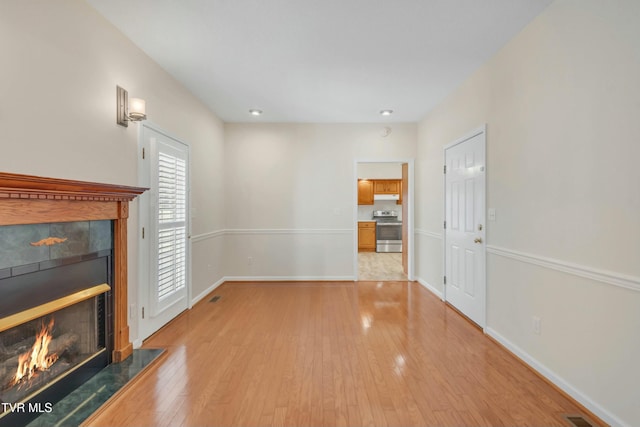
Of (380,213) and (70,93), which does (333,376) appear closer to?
(70,93)

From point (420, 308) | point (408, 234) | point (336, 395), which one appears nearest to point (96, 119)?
point (336, 395)

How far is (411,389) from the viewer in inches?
78.9

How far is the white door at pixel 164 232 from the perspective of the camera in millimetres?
2773

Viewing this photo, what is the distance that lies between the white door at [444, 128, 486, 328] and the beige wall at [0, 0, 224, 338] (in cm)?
337

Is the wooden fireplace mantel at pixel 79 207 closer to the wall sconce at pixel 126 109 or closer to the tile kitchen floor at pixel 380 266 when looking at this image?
the wall sconce at pixel 126 109

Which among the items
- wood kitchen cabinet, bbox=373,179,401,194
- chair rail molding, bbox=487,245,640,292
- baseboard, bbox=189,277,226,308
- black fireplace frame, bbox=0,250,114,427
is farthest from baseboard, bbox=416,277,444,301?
wood kitchen cabinet, bbox=373,179,401,194

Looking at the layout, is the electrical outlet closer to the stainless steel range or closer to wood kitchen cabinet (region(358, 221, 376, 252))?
the stainless steel range

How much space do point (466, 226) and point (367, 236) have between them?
5.06m

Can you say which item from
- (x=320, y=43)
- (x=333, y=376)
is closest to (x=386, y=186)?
(x=320, y=43)

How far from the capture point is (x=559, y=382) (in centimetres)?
201

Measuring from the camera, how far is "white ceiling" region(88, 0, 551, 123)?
2133 mm

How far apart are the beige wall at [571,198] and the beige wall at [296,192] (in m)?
2.32

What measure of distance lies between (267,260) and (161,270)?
212cm

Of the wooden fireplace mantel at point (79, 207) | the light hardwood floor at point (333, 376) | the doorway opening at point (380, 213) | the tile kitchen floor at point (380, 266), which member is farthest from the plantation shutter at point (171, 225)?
the doorway opening at point (380, 213)
